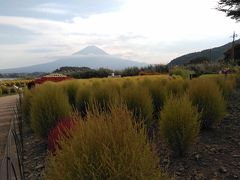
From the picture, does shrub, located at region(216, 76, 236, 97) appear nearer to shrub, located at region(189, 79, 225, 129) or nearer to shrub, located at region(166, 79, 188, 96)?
shrub, located at region(166, 79, 188, 96)

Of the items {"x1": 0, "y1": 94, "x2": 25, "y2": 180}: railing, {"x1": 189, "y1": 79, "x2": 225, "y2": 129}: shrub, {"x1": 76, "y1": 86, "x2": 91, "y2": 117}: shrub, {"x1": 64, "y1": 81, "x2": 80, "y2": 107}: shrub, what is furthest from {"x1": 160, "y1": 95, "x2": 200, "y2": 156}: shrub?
{"x1": 64, "y1": 81, "x2": 80, "y2": 107}: shrub

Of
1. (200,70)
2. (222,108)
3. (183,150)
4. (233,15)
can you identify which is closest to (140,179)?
(183,150)

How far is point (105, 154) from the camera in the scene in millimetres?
3305

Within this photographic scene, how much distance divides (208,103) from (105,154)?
5.03 meters

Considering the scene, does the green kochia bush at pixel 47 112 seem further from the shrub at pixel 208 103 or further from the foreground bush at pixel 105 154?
the foreground bush at pixel 105 154

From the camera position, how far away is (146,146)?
358 centimetres

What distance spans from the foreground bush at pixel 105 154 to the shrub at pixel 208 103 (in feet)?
14.8

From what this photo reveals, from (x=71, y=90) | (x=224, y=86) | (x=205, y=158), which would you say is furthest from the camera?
(x=71, y=90)

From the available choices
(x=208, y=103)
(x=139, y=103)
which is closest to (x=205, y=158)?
(x=208, y=103)

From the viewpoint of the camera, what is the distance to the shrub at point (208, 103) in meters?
7.90

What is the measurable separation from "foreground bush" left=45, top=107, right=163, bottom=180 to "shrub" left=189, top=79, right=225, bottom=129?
4525mm

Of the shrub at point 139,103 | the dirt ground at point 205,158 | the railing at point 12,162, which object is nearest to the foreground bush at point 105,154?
the dirt ground at point 205,158

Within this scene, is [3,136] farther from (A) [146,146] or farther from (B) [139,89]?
(A) [146,146]

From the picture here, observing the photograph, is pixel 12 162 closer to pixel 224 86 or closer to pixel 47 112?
pixel 47 112
